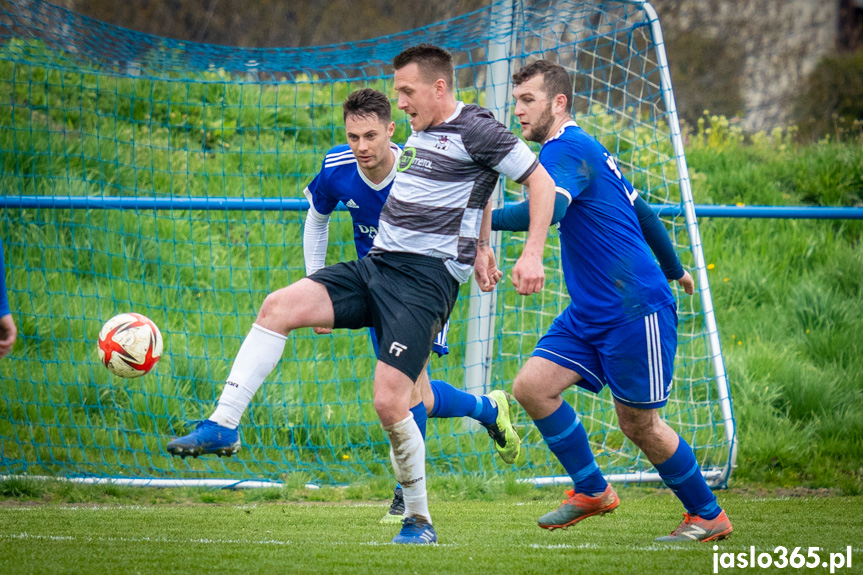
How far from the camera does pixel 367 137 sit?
3641 millimetres

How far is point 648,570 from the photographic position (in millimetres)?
2846

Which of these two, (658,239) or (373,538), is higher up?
(658,239)

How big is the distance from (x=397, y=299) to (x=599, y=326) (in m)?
0.93

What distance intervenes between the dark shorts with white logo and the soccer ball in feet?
3.53

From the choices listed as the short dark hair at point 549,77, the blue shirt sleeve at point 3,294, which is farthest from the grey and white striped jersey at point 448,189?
the blue shirt sleeve at point 3,294

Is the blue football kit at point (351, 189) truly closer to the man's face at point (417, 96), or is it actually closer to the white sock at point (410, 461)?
the man's face at point (417, 96)

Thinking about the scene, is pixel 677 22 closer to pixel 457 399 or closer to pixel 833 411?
pixel 833 411

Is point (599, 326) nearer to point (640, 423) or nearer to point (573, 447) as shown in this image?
point (640, 423)

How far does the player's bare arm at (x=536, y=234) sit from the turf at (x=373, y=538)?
1011 mm

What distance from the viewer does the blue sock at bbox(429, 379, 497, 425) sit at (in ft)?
14.1

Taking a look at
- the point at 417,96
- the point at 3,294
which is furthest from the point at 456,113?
the point at 3,294

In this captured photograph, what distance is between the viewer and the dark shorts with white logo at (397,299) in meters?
3.12

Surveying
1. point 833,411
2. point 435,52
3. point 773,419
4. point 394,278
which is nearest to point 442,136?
point 435,52

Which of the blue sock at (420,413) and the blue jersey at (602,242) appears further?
the blue sock at (420,413)
